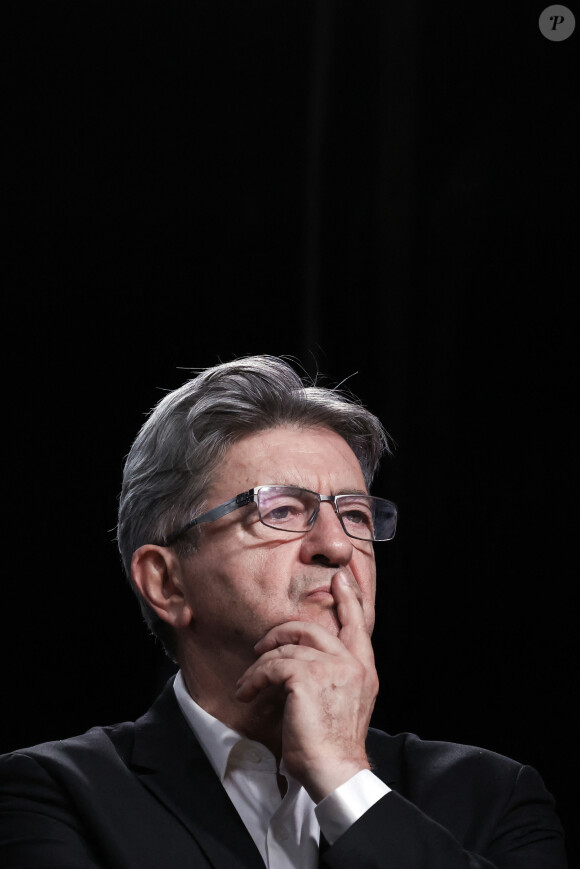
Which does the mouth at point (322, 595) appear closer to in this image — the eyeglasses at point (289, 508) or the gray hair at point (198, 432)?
the eyeglasses at point (289, 508)

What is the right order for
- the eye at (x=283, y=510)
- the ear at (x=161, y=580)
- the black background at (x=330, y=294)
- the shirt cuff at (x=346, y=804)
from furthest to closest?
1. the black background at (x=330, y=294)
2. the ear at (x=161, y=580)
3. the eye at (x=283, y=510)
4. the shirt cuff at (x=346, y=804)

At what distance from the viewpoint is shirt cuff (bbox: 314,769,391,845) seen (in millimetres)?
1800

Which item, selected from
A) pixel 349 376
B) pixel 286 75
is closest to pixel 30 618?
pixel 349 376

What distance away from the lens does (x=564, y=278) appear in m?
2.92

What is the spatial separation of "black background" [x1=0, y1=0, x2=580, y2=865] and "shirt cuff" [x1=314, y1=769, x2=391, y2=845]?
1.02 meters

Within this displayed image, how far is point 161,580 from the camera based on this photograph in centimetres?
233

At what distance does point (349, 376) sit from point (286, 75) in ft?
2.75

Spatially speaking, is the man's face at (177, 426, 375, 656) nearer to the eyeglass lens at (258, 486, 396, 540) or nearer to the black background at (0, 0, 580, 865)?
the eyeglass lens at (258, 486, 396, 540)

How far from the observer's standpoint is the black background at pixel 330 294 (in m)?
2.73

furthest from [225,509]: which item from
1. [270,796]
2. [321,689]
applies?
[270,796]

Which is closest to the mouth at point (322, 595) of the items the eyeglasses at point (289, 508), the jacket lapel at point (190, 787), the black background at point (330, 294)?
the eyeglasses at point (289, 508)

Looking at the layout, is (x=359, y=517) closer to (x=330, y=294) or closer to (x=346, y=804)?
(x=346, y=804)

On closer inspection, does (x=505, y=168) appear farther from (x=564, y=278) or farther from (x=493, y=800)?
(x=493, y=800)
